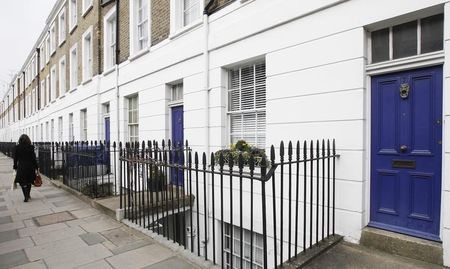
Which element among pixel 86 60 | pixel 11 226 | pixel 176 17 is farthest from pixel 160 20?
pixel 86 60

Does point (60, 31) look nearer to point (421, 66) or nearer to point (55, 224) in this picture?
point (55, 224)

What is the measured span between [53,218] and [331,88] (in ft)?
19.7

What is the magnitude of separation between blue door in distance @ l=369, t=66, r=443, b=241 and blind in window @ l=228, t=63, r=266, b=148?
2.18 m

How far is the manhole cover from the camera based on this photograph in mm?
5801

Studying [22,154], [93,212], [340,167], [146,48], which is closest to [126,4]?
[146,48]

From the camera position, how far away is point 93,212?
6391 millimetres

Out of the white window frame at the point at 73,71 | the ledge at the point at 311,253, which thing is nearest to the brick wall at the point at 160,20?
the ledge at the point at 311,253

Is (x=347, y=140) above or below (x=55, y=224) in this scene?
above

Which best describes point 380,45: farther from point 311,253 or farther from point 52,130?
point 52,130

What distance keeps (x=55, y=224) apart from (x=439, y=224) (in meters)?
6.30

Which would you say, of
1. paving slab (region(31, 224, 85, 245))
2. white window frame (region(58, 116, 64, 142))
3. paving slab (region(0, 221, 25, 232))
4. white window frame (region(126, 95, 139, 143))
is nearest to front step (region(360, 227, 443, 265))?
paving slab (region(31, 224, 85, 245))

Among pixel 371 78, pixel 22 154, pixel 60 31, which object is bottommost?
pixel 22 154

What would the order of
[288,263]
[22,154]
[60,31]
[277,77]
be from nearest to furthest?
[288,263] → [277,77] → [22,154] → [60,31]

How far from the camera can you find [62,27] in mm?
17891
